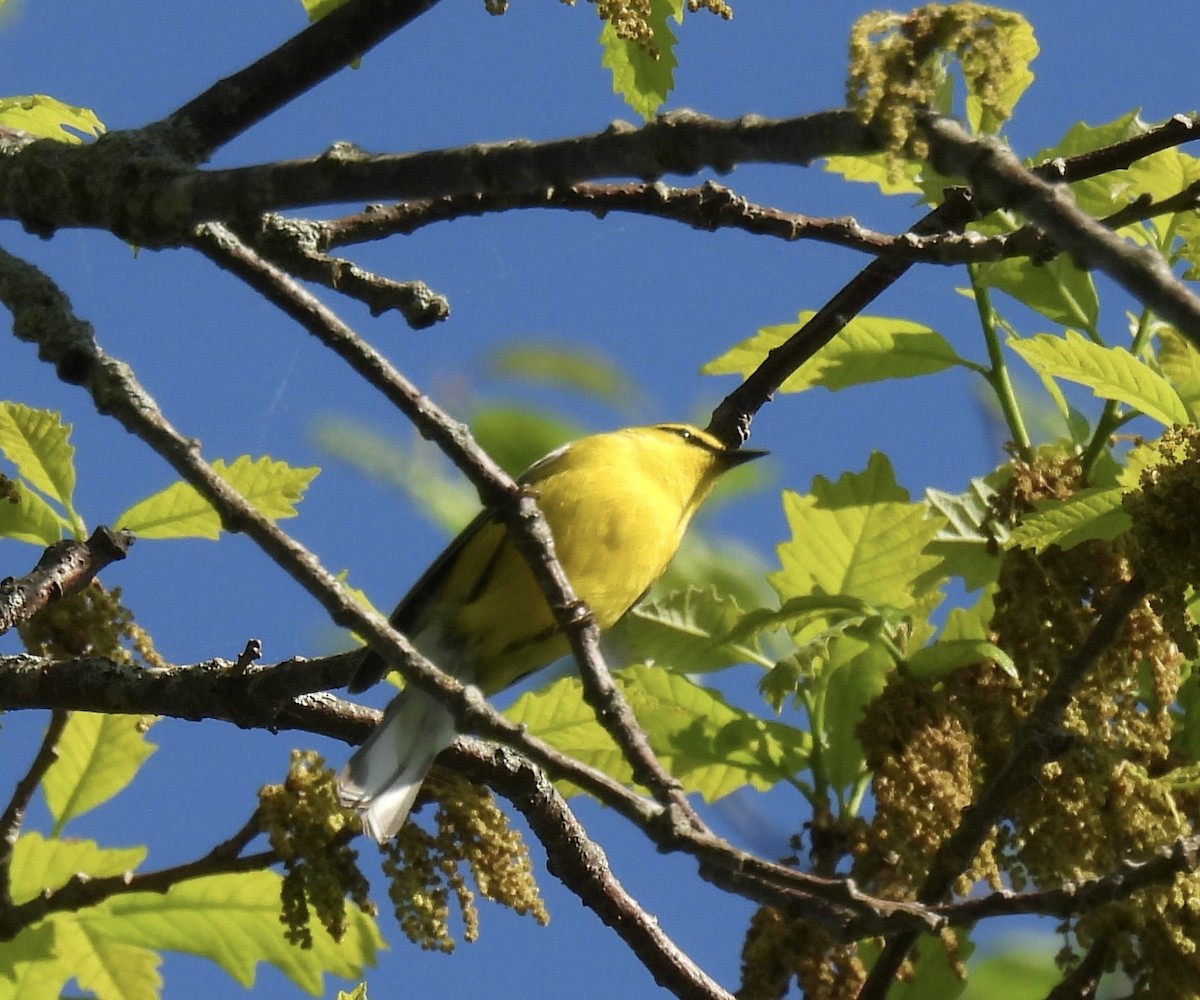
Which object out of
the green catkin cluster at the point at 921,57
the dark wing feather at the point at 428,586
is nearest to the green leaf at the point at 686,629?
the dark wing feather at the point at 428,586

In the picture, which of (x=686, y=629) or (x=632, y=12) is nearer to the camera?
(x=632, y=12)

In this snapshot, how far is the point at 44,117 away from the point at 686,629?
5.17 ft

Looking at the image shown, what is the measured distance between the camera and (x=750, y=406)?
316cm

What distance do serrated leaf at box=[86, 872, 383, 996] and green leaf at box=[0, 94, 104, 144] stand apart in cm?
146

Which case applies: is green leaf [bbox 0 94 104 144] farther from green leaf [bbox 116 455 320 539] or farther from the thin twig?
the thin twig

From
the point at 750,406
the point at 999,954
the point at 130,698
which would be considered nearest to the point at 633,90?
the point at 750,406

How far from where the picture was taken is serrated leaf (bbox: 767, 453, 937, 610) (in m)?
3.18

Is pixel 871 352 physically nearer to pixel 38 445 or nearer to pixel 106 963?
pixel 38 445

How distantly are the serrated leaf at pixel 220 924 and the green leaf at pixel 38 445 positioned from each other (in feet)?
2.75

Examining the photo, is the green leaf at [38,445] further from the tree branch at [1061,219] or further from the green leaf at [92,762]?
the tree branch at [1061,219]

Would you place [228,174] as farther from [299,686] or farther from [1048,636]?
[1048,636]

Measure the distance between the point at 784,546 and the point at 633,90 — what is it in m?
0.96

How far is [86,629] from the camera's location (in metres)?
3.03

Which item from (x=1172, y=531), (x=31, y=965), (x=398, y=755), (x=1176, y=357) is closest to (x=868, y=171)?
(x=1176, y=357)
